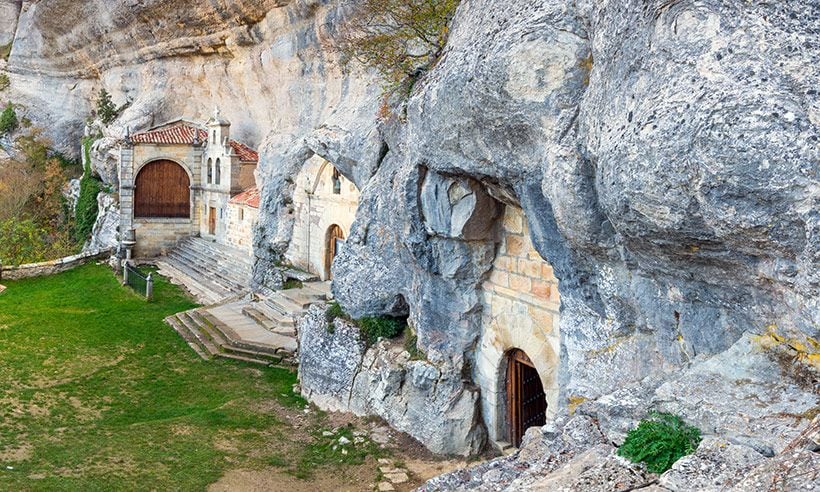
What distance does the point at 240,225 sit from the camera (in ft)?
93.7

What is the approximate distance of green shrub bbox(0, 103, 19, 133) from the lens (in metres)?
44.1

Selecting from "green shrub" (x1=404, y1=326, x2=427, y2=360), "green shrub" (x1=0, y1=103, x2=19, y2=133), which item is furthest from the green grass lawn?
"green shrub" (x1=0, y1=103, x2=19, y2=133)

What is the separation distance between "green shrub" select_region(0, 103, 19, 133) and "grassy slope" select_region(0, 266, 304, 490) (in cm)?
2539

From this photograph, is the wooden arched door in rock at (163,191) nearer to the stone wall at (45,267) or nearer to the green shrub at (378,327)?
the stone wall at (45,267)

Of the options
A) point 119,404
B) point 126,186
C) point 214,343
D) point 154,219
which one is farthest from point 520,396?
point 126,186

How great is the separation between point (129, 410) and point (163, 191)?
2042 cm

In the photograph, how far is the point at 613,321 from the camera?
8.39m

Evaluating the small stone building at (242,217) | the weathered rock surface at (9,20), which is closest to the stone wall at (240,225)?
the small stone building at (242,217)

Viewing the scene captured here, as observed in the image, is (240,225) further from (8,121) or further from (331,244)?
(8,121)

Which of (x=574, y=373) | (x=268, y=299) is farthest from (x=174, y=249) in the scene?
(x=574, y=373)

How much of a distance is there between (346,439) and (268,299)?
853 centimetres

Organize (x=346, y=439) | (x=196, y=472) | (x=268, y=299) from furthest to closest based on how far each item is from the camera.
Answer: (x=268, y=299)
(x=346, y=439)
(x=196, y=472)

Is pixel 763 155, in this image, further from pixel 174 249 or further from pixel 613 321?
pixel 174 249

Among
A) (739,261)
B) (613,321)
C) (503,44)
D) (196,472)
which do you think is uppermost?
(503,44)
